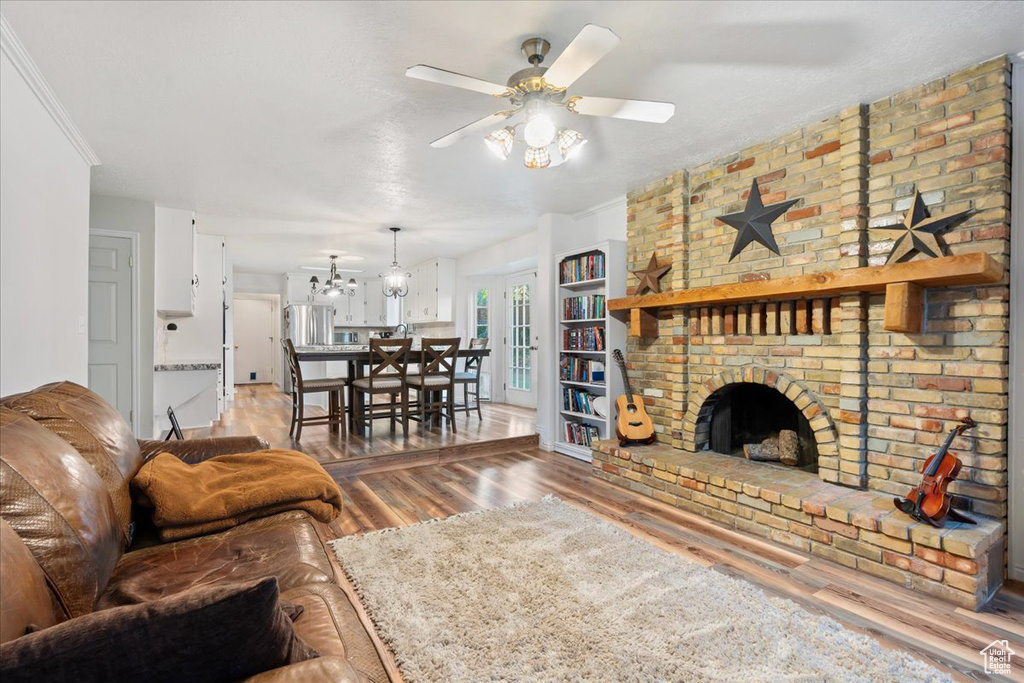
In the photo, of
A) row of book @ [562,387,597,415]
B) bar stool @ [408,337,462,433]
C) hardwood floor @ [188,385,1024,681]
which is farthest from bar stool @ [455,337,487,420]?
row of book @ [562,387,597,415]

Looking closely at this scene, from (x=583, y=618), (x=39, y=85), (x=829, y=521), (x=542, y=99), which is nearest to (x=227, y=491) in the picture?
(x=583, y=618)

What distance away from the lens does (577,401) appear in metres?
4.50

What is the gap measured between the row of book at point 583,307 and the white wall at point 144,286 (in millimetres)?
3676

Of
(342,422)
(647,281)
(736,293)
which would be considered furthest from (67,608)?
(342,422)

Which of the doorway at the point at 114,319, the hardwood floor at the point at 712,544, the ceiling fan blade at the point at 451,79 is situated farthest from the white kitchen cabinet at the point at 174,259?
the ceiling fan blade at the point at 451,79

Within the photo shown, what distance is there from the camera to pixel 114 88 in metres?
2.41

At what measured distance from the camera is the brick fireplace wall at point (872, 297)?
2.18 metres

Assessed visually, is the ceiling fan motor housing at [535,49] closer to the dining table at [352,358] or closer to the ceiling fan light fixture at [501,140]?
the ceiling fan light fixture at [501,140]

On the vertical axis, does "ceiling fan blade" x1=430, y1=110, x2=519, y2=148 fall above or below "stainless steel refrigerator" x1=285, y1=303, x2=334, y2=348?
above

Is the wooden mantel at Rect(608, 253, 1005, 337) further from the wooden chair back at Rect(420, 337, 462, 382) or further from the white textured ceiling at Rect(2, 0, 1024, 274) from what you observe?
the wooden chair back at Rect(420, 337, 462, 382)

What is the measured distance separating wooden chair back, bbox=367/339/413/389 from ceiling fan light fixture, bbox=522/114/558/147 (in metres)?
2.75

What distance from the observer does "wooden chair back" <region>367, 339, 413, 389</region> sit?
450cm

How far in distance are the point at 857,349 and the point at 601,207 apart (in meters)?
2.51

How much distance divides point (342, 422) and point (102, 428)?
133 inches
